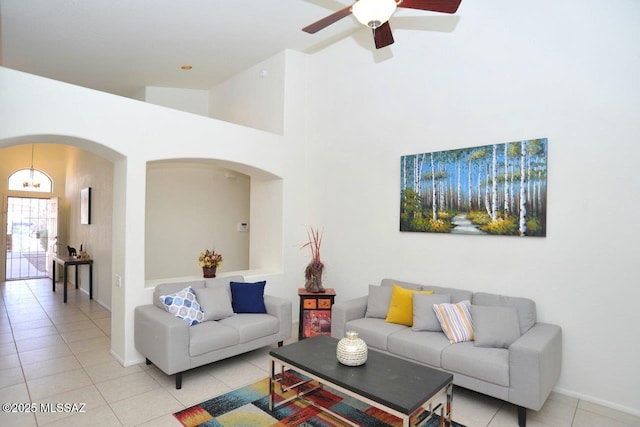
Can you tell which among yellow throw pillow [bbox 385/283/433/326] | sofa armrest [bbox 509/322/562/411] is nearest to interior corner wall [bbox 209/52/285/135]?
yellow throw pillow [bbox 385/283/433/326]

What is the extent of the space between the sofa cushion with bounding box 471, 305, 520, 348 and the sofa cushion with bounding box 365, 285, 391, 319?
3.27ft

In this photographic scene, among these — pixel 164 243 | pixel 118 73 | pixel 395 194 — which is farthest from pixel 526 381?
pixel 118 73

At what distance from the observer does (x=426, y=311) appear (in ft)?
11.7

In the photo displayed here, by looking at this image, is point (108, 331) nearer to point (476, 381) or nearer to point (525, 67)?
point (476, 381)

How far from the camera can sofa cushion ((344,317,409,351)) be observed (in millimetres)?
3553

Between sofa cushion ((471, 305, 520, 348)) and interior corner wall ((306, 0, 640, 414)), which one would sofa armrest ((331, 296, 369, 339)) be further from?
sofa cushion ((471, 305, 520, 348))

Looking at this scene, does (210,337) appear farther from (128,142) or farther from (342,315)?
(128,142)

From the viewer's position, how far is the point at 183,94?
6.82 m

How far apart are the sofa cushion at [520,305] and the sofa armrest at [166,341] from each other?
2839mm

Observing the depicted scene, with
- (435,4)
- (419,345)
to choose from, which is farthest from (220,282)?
(435,4)

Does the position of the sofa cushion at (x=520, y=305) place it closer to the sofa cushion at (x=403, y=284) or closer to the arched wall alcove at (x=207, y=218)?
the sofa cushion at (x=403, y=284)

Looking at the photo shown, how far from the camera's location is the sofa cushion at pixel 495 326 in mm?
3105

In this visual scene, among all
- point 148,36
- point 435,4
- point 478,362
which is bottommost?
point 478,362

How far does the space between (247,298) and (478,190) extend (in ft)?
9.14
